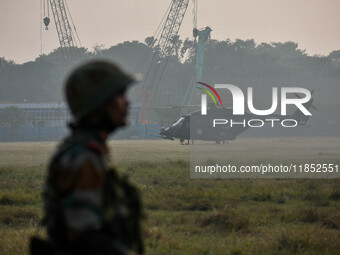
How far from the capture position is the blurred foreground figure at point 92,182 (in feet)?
9.18

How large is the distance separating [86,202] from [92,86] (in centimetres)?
51

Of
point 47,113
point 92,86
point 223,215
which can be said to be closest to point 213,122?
→ point 223,215

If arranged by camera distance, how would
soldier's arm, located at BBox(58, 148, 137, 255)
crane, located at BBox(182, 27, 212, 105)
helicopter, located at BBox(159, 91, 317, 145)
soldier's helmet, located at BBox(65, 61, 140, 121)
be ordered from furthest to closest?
crane, located at BBox(182, 27, 212, 105) < helicopter, located at BBox(159, 91, 317, 145) < soldier's helmet, located at BBox(65, 61, 140, 121) < soldier's arm, located at BBox(58, 148, 137, 255)

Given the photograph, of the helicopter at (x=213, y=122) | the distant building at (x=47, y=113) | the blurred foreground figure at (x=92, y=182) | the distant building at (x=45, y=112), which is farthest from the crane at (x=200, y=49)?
the blurred foreground figure at (x=92, y=182)

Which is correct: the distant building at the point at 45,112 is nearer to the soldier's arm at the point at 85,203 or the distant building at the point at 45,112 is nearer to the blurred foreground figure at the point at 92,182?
A: the blurred foreground figure at the point at 92,182

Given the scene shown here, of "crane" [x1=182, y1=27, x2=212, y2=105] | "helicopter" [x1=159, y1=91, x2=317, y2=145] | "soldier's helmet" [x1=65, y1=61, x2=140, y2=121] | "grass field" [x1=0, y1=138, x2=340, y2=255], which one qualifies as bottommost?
"grass field" [x1=0, y1=138, x2=340, y2=255]

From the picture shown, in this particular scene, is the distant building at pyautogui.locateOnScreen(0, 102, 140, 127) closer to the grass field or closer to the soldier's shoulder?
the grass field

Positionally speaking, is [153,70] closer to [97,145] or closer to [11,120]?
[11,120]

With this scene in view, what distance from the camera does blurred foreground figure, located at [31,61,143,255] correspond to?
2.80 m

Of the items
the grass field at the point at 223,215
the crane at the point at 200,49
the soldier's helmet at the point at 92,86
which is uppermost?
the crane at the point at 200,49

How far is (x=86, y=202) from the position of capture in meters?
2.79

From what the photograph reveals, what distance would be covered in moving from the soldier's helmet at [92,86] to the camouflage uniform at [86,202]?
0.12 metres

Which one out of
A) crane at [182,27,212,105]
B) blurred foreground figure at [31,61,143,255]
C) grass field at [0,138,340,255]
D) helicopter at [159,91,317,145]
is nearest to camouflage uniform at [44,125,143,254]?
blurred foreground figure at [31,61,143,255]

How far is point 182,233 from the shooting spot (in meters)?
11.2
